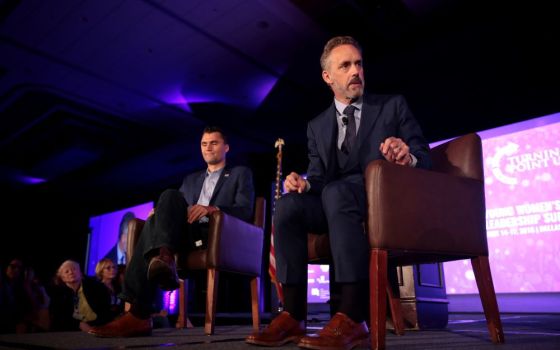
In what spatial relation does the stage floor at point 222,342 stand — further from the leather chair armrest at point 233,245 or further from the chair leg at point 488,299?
the leather chair armrest at point 233,245

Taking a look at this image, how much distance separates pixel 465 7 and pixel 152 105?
4021 mm

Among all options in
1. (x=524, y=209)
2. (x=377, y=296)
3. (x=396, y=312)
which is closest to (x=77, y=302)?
(x=396, y=312)

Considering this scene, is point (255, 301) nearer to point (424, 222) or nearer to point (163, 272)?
point (163, 272)

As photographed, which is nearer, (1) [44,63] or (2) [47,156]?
(1) [44,63]

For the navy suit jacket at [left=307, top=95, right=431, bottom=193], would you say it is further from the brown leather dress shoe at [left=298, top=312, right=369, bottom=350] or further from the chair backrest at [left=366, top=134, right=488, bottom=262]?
the brown leather dress shoe at [left=298, top=312, right=369, bottom=350]

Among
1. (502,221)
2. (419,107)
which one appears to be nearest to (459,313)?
(502,221)

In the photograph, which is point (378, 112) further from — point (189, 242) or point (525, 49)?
point (525, 49)

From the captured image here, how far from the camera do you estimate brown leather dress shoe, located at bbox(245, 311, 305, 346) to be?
51.7 inches

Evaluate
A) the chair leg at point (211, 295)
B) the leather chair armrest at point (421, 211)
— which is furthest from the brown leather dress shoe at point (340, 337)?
the chair leg at point (211, 295)

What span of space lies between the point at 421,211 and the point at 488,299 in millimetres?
423

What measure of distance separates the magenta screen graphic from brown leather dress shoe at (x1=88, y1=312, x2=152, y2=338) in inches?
137

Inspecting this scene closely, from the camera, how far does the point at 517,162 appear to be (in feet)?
13.3

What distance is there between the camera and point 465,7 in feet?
12.6

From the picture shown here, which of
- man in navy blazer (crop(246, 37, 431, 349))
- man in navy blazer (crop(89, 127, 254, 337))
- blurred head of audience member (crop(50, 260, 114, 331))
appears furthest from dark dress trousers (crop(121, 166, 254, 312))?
blurred head of audience member (crop(50, 260, 114, 331))
